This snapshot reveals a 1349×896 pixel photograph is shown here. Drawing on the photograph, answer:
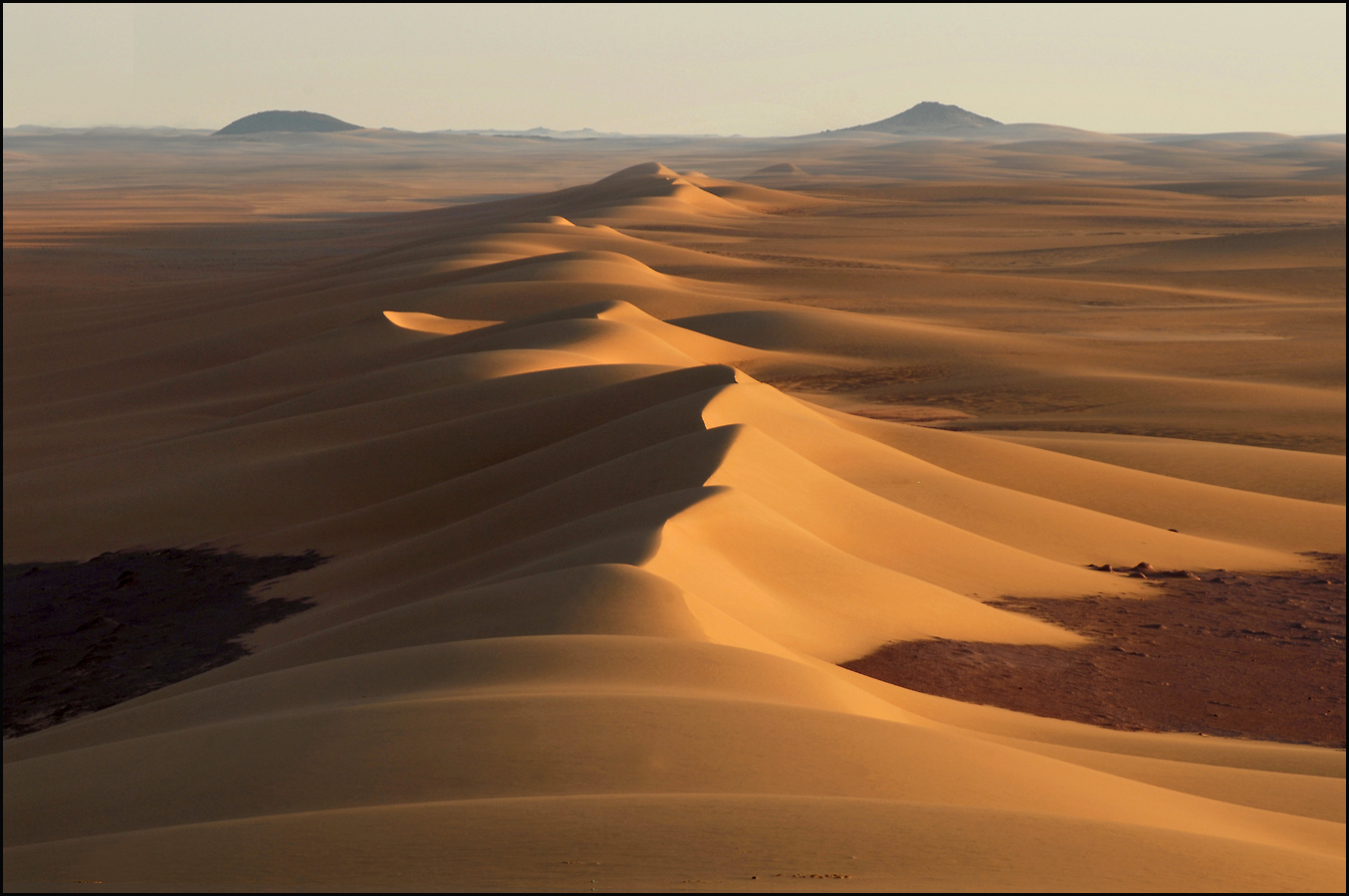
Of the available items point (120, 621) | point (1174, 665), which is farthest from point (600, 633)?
point (120, 621)

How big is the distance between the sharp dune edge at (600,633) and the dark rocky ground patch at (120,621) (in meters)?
0.48

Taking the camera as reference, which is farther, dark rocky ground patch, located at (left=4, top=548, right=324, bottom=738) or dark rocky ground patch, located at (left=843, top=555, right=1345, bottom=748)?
dark rocky ground patch, located at (left=4, top=548, right=324, bottom=738)

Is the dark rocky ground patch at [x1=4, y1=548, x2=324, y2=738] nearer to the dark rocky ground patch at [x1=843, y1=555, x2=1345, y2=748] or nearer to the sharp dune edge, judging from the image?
the sharp dune edge

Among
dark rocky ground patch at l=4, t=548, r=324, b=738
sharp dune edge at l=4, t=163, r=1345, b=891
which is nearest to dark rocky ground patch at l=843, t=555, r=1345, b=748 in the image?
sharp dune edge at l=4, t=163, r=1345, b=891

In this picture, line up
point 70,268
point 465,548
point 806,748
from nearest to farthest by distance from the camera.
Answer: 1. point 806,748
2. point 465,548
3. point 70,268

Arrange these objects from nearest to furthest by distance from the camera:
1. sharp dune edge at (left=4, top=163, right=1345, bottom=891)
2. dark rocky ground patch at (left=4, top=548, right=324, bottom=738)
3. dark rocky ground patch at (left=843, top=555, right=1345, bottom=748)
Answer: sharp dune edge at (left=4, top=163, right=1345, bottom=891) → dark rocky ground patch at (left=843, top=555, right=1345, bottom=748) → dark rocky ground patch at (left=4, top=548, right=324, bottom=738)

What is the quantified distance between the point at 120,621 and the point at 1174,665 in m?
9.79

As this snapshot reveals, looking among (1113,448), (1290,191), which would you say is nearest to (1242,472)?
(1113,448)

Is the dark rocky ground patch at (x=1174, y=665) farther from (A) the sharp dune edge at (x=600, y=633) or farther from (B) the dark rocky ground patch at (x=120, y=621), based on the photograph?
(B) the dark rocky ground patch at (x=120, y=621)

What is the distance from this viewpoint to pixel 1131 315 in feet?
108

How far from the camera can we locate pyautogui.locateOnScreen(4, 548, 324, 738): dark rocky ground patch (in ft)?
34.7

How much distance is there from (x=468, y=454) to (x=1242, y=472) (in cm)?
1066

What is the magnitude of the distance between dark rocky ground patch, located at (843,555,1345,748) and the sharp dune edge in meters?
0.47

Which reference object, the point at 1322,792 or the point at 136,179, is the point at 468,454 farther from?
the point at 136,179
